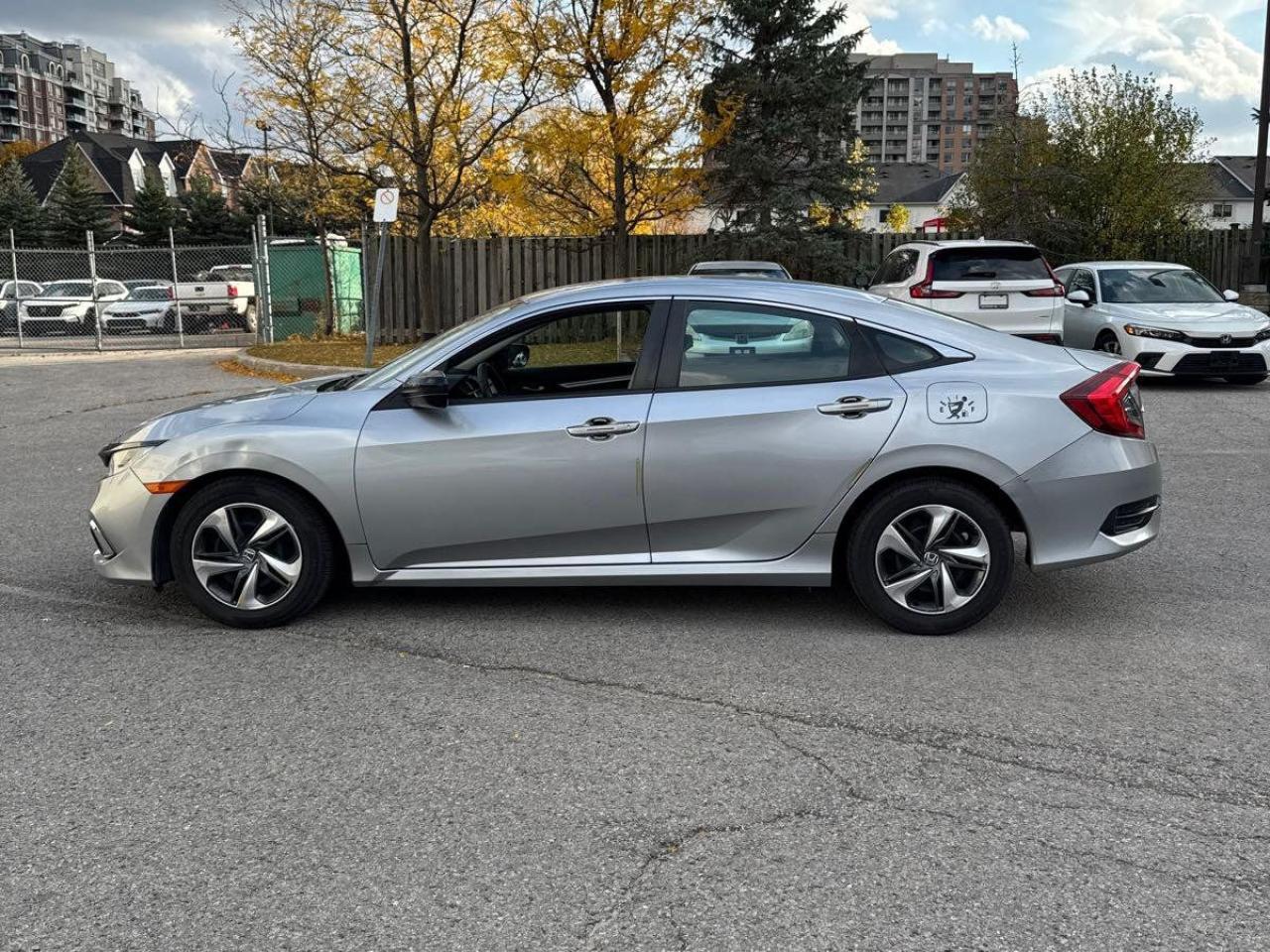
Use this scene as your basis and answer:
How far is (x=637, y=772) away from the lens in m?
3.53

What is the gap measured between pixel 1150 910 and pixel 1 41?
172383 mm

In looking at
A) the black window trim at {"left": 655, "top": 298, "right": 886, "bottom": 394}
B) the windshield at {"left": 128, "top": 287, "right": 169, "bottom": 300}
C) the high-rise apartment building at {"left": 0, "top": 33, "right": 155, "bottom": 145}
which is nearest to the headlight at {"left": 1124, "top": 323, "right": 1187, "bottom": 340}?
the black window trim at {"left": 655, "top": 298, "right": 886, "bottom": 394}

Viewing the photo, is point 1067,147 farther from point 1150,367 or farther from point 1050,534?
point 1050,534

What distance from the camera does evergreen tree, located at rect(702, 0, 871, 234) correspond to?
65.6 feet

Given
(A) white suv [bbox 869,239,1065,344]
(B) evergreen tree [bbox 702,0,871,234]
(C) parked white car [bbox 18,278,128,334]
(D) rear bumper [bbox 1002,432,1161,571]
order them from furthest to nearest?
(C) parked white car [bbox 18,278,128,334] → (B) evergreen tree [bbox 702,0,871,234] → (A) white suv [bbox 869,239,1065,344] → (D) rear bumper [bbox 1002,432,1161,571]

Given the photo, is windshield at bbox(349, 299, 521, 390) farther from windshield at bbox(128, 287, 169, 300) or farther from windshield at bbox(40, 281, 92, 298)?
windshield at bbox(128, 287, 169, 300)

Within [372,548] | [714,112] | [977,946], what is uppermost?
[714,112]

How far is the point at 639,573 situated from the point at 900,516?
1123 mm

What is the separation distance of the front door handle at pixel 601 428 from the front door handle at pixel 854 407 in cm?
81

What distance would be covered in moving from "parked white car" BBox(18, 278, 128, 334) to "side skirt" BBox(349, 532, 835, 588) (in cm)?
2306

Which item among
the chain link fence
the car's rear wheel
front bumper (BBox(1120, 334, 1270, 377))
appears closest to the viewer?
front bumper (BBox(1120, 334, 1270, 377))

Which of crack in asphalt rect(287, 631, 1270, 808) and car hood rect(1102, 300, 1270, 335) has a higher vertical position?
car hood rect(1102, 300, 1270, 335)

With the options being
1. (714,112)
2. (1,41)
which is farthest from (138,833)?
(1,41)

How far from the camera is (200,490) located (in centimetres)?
494
